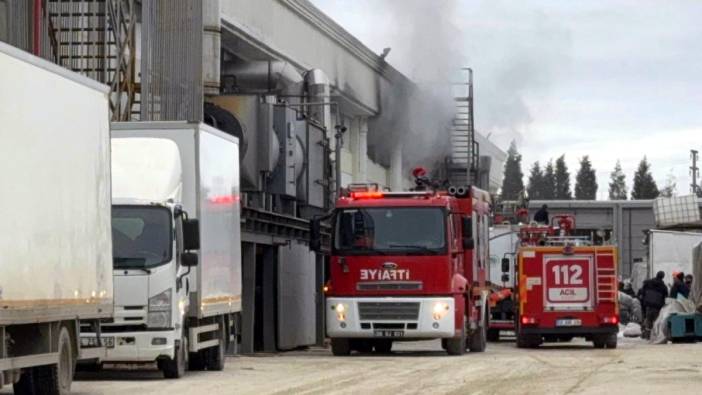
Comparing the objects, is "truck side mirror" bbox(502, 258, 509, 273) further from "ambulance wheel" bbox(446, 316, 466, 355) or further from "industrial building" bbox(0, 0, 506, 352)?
"ambulance wheel" bbox(446, 316, 466, 355)

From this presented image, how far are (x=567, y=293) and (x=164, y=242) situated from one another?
15788 millimetres

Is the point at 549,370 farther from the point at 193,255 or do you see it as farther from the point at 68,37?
the point at 68,37

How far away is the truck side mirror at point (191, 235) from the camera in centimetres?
2212

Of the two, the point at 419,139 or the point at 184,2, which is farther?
the point at 419,139

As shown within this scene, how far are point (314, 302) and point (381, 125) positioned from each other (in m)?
17.6

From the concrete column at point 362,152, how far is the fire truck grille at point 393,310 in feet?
80.1

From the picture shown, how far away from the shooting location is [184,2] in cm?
3359

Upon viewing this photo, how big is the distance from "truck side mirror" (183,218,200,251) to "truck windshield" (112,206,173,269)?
20 centimetres

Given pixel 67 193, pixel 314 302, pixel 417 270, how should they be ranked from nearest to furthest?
pixel 67 193 → pixel 417 270 → pixel 314 302

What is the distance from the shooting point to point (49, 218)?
16797 mm

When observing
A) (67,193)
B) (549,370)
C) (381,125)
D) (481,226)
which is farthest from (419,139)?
(67,193)

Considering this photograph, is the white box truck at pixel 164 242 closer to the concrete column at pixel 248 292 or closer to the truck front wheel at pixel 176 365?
the truck front wheel at pixel 176 365

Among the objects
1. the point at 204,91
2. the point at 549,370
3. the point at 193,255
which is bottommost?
the point at 549,370

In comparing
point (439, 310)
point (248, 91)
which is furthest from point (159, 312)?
point (248, 91)
